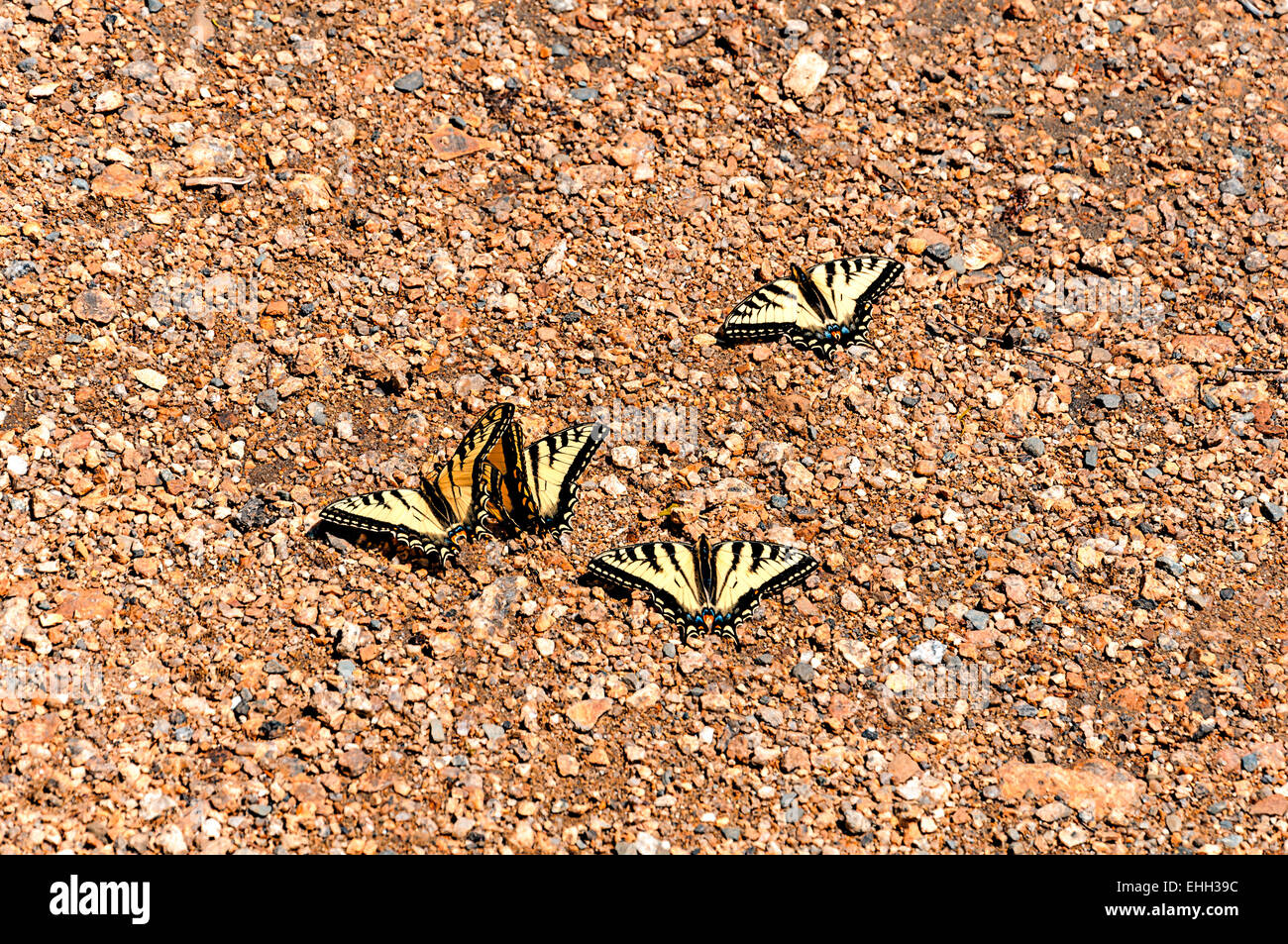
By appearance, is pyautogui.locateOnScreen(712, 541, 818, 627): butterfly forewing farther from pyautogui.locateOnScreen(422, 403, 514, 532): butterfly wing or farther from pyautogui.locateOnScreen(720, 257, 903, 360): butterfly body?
pyautogui.locateOnScreen(720, 257, 903, 360): butterfly body

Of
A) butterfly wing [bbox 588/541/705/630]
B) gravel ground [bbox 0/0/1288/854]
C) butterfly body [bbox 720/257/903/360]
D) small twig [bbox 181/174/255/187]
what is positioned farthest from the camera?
small twig [bbox 181/174/255/187]

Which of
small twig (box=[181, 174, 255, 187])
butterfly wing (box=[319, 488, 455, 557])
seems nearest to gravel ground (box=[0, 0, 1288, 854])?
small twig (box=[181, 174, 255, 187])

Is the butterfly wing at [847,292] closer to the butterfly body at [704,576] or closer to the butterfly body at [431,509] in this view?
the butterfly body at [704,576]

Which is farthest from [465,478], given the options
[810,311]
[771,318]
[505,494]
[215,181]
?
[215,181]

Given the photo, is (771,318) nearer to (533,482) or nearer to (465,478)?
(533,482)

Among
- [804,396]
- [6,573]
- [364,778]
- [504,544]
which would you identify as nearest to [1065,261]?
[804,396]

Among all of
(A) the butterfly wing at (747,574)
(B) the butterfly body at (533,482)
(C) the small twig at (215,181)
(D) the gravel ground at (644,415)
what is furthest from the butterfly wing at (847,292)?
(C) the small twig at (215,181)
